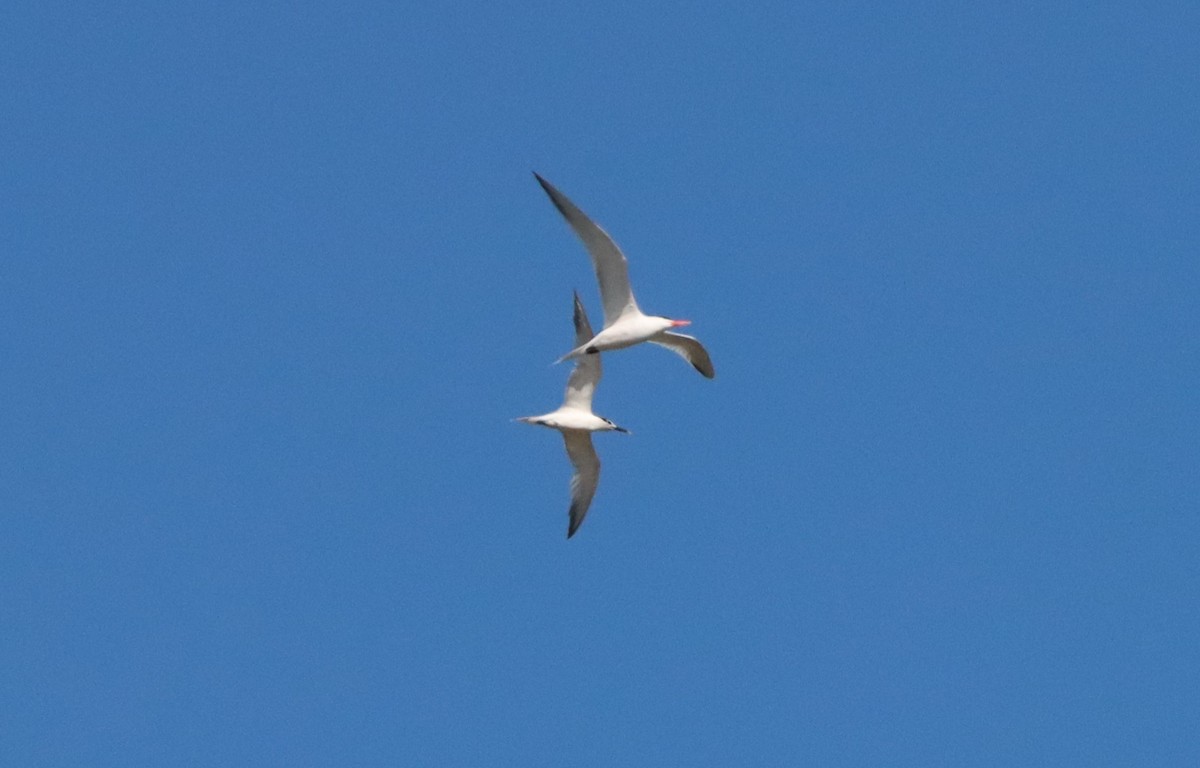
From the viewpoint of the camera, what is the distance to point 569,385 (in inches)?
1522

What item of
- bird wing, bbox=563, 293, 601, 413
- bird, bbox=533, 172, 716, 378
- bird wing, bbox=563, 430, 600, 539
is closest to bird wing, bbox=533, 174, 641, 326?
bird, bbox=533, 172, 716, 378

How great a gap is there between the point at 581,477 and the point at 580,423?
1741 millimetres

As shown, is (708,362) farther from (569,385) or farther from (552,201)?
(552,201)

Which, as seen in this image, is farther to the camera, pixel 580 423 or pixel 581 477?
pixel 581 477

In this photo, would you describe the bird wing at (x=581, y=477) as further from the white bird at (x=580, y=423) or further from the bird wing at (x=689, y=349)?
the bird wing at (x=689, y=349)

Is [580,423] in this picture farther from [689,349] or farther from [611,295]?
[611,295]

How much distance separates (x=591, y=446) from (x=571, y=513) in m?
1.26

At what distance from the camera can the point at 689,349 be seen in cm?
→ 3903

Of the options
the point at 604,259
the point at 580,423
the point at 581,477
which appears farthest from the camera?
the point at 581,477

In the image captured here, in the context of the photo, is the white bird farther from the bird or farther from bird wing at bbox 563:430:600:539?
the bird

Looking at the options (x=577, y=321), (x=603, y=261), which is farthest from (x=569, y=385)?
(x=603, y=261)

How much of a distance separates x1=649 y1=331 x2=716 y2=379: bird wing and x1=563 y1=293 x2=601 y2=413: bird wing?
3.43ft

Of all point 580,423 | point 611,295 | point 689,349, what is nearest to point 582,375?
point 580,423

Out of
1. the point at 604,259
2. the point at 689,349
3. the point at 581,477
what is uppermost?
the point at 689,349
